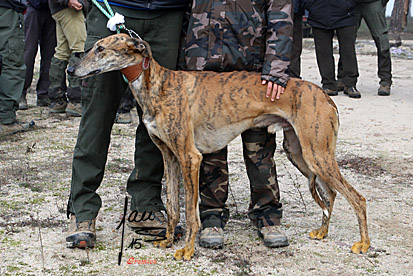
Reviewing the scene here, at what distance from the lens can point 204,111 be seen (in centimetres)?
382

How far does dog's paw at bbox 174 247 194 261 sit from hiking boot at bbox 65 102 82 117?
4759mm

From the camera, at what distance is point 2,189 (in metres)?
5.05

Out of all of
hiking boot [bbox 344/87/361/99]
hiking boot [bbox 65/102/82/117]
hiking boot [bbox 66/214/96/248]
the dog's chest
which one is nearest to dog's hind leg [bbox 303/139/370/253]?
the dog's chest

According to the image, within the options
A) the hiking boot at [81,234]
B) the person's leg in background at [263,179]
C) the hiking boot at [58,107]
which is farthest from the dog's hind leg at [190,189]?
the hiking boot at [58,107]

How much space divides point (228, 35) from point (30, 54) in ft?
18.4

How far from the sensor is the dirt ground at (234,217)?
364 cm

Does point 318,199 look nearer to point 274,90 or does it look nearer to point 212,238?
point 212,238

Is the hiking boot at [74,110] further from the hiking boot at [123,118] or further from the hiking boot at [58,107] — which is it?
the hiking boot at [123,118]

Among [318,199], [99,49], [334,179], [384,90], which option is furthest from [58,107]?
[334,179]

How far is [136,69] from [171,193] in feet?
3.04

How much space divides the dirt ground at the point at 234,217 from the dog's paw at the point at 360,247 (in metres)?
0.05

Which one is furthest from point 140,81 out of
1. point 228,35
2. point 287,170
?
point 287,170

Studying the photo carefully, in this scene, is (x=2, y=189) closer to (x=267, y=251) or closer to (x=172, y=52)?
(x=172, y=52)

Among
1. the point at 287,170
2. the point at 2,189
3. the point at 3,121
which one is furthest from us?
the point at 3,121
